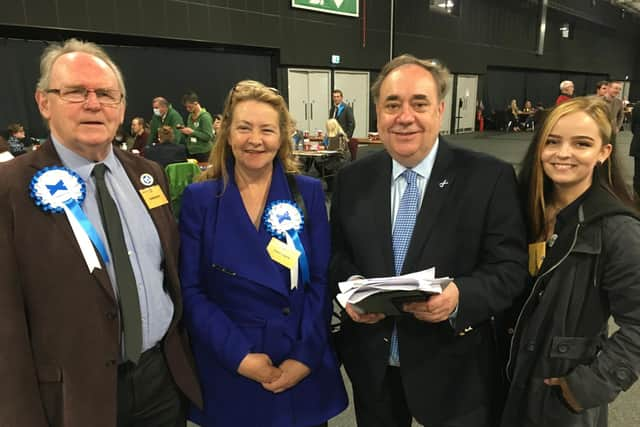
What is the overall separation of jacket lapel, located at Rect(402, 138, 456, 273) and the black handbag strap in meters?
0.42

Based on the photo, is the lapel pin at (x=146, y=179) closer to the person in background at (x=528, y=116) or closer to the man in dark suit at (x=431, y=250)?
the man in dark suit at (x=431, y=250)

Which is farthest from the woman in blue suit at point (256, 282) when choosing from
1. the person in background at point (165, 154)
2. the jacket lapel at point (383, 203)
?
the person in background at point (165, 154)

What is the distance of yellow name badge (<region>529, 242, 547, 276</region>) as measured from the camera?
1449mm

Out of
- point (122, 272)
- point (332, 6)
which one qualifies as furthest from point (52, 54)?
point (332, 6)

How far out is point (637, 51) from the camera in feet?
90.5

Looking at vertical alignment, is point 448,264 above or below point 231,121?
below

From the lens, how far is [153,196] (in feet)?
4.93

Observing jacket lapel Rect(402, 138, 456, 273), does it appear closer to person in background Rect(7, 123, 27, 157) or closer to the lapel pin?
the lapel pin

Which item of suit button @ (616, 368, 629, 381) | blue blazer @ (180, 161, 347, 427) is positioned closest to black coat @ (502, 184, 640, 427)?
suit button @ (616, 368, 629, 381)

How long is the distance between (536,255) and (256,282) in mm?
939

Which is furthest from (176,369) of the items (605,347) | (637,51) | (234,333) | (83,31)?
(637,51)

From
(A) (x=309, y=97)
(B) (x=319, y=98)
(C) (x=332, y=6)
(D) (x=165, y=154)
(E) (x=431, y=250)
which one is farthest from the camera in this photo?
(B) (x=319, y=98)

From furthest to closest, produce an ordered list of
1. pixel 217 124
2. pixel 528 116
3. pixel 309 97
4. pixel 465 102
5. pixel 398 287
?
pixel 528 116, pixel 465 102, pixel 309 97, pixel 217 124, pixel 398 287

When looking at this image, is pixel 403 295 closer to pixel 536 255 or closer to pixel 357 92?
pixel 536 255
